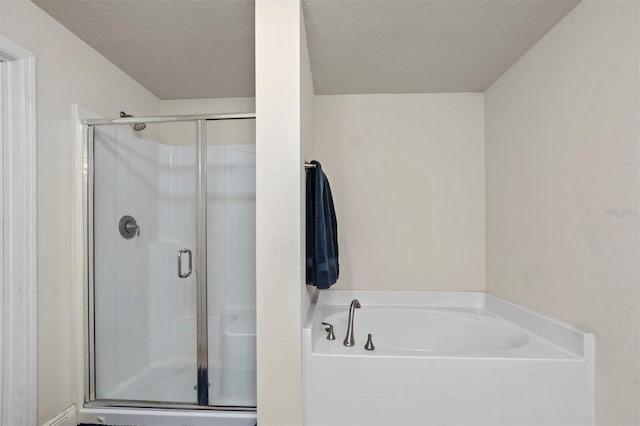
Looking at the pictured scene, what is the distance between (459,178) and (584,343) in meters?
1.31

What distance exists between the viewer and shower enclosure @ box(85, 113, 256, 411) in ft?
6.25

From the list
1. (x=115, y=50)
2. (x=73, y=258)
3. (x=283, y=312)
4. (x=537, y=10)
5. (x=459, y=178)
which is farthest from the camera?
(x=459, y=178)

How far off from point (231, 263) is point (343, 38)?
143cm

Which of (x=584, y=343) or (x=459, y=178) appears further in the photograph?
(x=459, y=178)

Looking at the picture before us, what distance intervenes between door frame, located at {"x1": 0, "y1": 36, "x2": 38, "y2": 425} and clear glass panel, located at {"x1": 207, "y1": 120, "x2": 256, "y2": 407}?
2.64 ft

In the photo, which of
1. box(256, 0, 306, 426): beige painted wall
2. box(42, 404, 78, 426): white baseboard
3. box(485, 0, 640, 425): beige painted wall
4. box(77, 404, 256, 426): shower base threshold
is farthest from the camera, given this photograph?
box(77, 404, 256, 426): shower base threshold

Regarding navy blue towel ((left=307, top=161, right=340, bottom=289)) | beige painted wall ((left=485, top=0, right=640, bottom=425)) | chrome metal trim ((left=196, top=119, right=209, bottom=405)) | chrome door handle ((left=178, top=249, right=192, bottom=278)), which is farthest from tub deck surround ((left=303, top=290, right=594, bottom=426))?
chrome door handle ((left=178, top=249, right=192, bottom=278))

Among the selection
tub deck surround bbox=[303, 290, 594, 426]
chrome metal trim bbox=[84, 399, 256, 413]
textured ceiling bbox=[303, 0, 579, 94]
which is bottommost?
chrome metal trim bbox=[84, 399, 256, 413]

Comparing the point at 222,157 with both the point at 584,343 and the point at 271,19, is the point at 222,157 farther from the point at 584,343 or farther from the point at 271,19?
the point at 584,343

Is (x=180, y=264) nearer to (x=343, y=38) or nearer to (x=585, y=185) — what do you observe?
(x=343, y=38)

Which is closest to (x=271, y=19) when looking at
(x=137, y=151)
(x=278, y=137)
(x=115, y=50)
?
(x=278, y=137)

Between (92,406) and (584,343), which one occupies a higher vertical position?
(584,343)

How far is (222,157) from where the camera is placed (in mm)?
2047

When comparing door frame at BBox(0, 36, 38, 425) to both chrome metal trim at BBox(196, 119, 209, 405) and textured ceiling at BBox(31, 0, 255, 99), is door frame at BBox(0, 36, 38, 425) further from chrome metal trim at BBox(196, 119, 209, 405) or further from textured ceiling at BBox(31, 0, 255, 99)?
chrome metal trim at BBox(196, 119, 209, 405)
